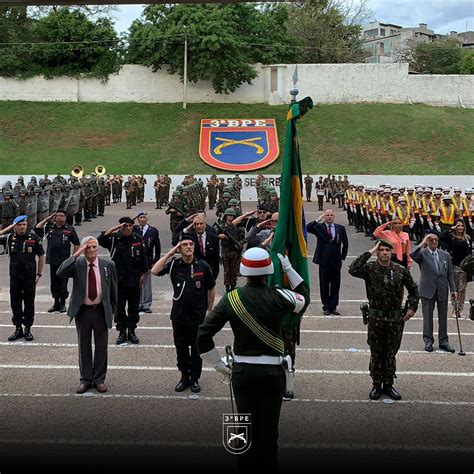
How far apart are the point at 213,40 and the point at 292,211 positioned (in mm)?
48500

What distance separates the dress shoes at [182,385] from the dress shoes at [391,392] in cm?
209

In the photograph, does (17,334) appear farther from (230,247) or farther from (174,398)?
(230,247)

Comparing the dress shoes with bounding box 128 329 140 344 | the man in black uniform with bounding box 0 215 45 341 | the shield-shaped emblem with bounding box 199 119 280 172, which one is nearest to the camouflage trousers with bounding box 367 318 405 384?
the dress shoes with bounding box 128 329 140 344

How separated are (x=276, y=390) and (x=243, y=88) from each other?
180 ft

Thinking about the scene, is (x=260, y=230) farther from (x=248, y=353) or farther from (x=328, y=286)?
(x=248, y=353)

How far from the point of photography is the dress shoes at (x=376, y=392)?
7.23 metres

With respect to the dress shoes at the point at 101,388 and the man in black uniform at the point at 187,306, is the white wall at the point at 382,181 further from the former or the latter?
the dress shoes at the point at 101,388

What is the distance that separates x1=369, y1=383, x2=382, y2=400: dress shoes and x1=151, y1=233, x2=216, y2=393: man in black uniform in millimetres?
1811

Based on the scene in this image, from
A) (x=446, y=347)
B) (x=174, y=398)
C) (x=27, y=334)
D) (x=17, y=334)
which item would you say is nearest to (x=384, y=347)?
(x=174, y=398)

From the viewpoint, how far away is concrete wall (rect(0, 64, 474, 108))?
188ft

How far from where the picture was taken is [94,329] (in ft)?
25.0

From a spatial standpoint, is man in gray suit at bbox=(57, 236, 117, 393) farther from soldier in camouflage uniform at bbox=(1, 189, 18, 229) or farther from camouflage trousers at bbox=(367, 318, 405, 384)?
soldier in camouflage uniform at bbox=(1, 189, 18, 229)

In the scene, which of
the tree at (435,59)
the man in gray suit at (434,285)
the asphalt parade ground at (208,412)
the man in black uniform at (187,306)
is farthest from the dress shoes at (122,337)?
the tree at (435,59)

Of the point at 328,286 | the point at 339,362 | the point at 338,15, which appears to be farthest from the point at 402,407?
the point at 338,15
